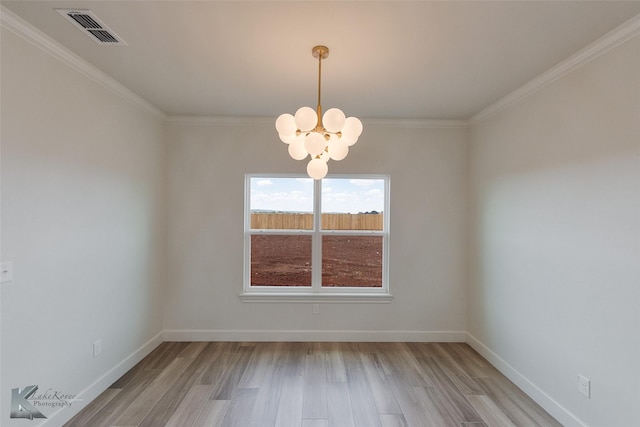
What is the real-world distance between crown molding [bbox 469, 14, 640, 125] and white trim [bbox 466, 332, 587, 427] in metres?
2.48

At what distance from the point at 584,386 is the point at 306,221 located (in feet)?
9.28

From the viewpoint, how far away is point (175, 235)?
141 inches

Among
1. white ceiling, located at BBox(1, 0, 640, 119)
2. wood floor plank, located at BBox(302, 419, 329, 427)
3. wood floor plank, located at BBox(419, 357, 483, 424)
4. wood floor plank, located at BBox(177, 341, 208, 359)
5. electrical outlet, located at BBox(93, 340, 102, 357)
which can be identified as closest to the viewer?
white ceiling, located at BBox(1, 0, 640, 119)

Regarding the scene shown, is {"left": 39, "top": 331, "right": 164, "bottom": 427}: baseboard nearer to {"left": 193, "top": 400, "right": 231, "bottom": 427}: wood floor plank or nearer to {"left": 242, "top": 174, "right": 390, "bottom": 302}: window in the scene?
{"left": 193, "top": 400, "right": 231, "bottom": 427}: wood floor plank

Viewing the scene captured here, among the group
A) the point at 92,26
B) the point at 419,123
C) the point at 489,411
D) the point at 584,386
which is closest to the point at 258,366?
the point at 489,411

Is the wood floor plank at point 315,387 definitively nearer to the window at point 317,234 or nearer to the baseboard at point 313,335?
the baseboard at point 313,335

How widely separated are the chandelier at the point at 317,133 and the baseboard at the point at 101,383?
2.45 meters

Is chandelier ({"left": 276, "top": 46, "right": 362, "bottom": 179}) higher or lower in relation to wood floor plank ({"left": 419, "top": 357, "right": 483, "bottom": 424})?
higher

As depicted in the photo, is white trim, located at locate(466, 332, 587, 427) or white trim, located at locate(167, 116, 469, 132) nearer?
white trim, located at locate(466, 332, 587, 427)

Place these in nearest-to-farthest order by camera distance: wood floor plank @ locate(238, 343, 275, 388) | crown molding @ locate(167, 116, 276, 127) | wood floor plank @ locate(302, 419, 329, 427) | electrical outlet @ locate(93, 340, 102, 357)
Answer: wood floor plank @ locate(302, 419, 329, 427) → electrical outlet @ locate(93, 340, 102, 357) → wood floor plank @ locate(238, 343, 275, 388) → crown molding @ locate(167, 116, 276, 127)

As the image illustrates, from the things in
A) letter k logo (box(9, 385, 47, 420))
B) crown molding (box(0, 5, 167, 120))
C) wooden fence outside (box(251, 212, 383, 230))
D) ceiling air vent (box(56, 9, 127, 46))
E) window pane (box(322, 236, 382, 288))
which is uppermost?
ceiling air vent (box(56, 9, 127, 46))

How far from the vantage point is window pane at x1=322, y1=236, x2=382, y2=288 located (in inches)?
147

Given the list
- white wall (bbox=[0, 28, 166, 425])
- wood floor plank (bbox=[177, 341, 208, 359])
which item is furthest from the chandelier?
wood floor plank (bbox=[177, 341, 208, 359])

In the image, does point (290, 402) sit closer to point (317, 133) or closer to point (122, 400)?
point (122, 400)
